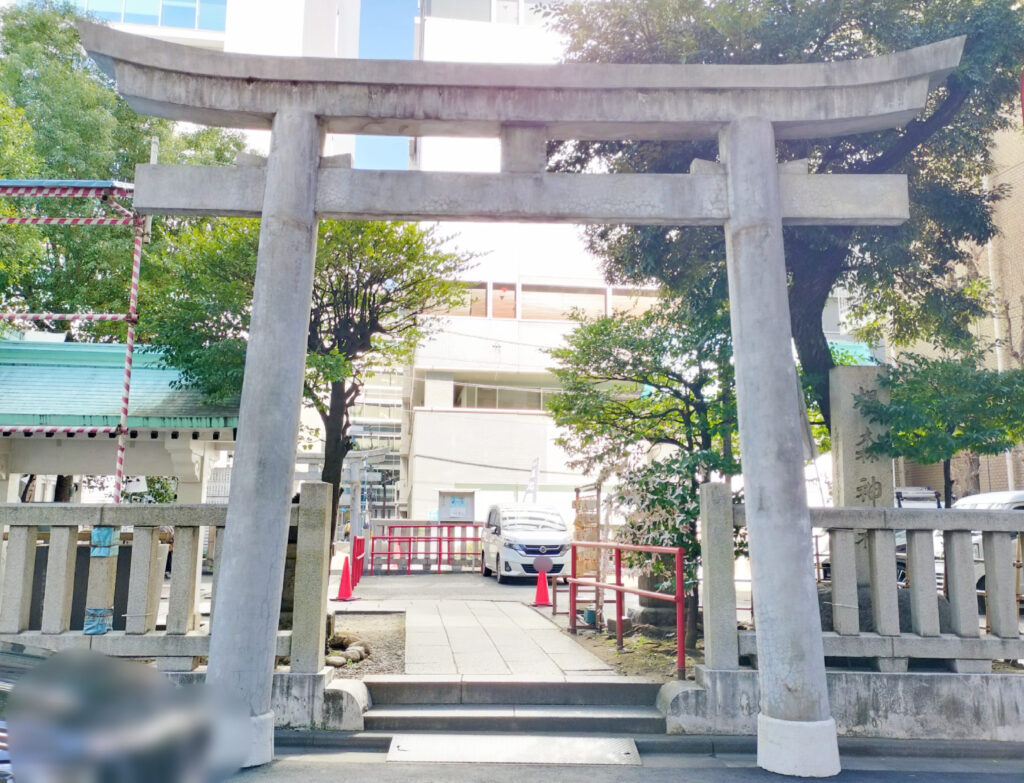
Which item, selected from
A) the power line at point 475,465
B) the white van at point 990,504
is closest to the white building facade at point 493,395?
the power line at point 475,465

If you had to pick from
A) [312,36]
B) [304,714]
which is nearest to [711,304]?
[304,714]

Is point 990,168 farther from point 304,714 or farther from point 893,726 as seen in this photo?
point 304,714

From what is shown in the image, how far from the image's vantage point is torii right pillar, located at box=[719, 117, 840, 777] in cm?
578

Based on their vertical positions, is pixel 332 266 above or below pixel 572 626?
above

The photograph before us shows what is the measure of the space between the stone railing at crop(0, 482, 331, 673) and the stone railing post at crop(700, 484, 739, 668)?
10.8 ft

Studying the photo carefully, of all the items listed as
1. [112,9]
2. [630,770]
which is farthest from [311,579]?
[112,9]

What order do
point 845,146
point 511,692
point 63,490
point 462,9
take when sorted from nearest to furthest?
point 511,692 → point 845,146 → point 63,490 → point 462,9

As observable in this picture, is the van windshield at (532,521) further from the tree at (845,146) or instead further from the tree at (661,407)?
the tree at (845,146)

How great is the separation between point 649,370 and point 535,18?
37407 millimetres

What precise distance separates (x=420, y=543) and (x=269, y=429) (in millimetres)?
21048

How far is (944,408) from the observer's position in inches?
310

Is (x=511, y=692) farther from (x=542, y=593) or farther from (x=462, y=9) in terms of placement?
(x=462, y=9)

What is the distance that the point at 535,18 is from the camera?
136 ft

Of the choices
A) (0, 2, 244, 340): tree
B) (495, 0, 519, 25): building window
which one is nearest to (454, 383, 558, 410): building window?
(0, 2, 244, 340): tree
